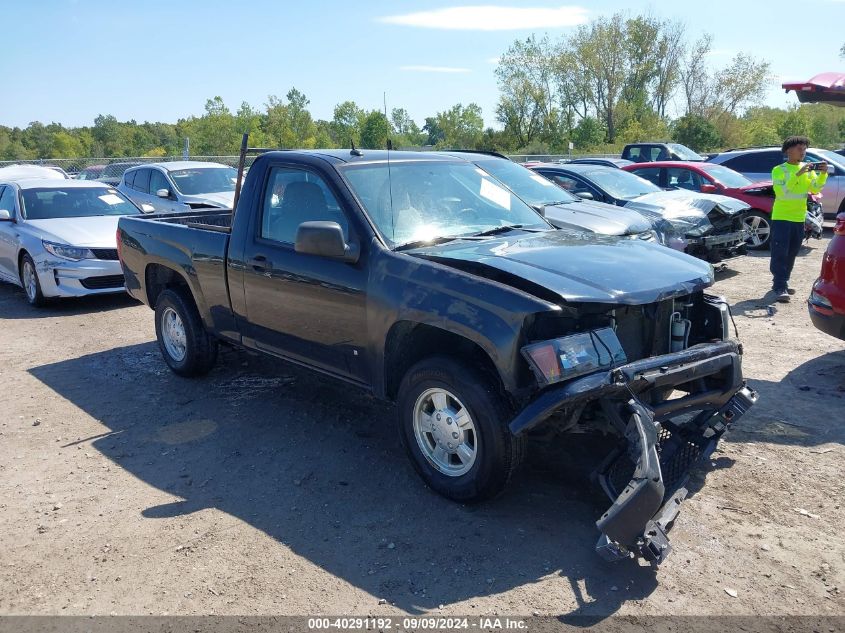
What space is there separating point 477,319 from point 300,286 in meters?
1.60

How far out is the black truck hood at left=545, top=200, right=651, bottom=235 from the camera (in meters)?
8.48

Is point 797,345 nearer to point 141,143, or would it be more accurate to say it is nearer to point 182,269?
point 182,269

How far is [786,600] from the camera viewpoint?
3.25 metres

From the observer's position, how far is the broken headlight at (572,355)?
3.54 m

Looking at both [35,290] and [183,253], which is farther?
[35,290]

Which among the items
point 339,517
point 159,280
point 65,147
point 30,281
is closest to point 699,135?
point 30,281

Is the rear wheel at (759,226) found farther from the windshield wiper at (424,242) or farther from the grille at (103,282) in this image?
the grille at (103,282)

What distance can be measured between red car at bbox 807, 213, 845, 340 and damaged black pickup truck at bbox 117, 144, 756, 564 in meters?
2.07

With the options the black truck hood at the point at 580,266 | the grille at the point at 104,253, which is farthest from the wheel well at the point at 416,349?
the grille at the point at 104,253

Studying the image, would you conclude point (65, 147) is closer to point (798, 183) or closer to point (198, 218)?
point (198, 218)

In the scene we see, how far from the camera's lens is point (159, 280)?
22.4 ft

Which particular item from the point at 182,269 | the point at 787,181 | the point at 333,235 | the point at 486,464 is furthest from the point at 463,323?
the point at 787,181

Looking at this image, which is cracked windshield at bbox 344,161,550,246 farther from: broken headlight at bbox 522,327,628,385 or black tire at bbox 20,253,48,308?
black tire at bbox 20,253,48,308

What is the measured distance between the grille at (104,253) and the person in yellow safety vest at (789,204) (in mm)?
8429
